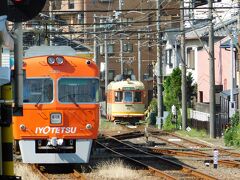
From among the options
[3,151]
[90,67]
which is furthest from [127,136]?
[3,151]

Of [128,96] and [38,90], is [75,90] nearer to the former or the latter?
[38,90]

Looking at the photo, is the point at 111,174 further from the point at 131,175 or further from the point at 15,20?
the point at 15,20

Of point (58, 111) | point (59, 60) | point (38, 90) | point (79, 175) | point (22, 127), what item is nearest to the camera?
Result: point (79, 175)

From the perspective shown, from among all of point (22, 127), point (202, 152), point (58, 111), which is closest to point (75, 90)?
point (58, 111)

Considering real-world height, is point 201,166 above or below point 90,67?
below

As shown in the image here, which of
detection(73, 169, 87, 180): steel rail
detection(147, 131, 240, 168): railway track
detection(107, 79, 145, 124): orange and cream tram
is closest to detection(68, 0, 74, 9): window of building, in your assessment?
detection(107, 79, 145, 124): orange and cream tram

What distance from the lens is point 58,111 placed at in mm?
16484

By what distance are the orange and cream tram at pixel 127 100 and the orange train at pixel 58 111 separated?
2809 centimetres

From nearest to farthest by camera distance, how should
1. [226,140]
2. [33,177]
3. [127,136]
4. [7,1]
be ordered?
[7,1] → [33,177] → [226,140] → [127,136]

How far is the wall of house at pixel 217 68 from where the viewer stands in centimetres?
4685

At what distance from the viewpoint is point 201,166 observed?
1900cm

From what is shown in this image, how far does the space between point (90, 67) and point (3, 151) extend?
32.8 feet

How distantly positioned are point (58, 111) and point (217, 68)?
3458 cm

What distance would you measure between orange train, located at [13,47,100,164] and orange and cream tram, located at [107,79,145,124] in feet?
92.1
